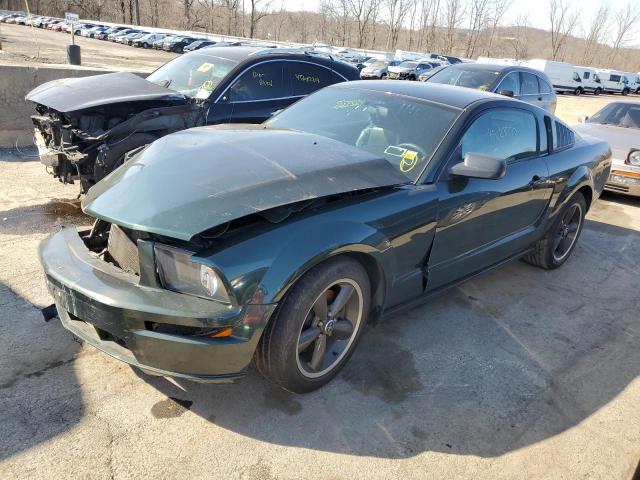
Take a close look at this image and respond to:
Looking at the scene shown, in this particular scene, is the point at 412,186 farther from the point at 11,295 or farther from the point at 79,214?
the point at 79,214

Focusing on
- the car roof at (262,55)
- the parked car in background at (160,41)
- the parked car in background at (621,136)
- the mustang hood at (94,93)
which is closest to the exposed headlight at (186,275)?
the mustang hood at (94,93)

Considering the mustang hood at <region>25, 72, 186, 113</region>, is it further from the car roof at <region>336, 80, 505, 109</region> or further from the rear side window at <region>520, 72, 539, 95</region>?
the rear side window at <region>520, 72, 539, 95</region>

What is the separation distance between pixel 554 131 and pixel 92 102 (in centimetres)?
452

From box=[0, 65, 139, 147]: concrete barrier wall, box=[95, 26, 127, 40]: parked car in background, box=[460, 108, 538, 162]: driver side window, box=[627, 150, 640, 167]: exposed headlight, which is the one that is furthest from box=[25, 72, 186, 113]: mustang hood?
box=[95, 26, 127, 40]: parked car in background

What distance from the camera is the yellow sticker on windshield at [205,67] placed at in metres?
6.43

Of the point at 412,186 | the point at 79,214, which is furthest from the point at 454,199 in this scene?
the point at 79,214

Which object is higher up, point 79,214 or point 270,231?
point 270,231

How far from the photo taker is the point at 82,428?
2414 millimetres

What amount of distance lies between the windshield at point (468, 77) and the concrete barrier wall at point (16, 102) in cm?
691

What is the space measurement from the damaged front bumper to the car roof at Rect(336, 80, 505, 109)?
2.17m

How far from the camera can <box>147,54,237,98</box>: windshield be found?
618 cm

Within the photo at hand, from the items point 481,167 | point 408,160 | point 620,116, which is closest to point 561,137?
point 481,167

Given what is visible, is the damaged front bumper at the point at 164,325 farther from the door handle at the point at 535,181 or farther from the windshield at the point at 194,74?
the windshield at the point at 194,74

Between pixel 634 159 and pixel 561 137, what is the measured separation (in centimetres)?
394
